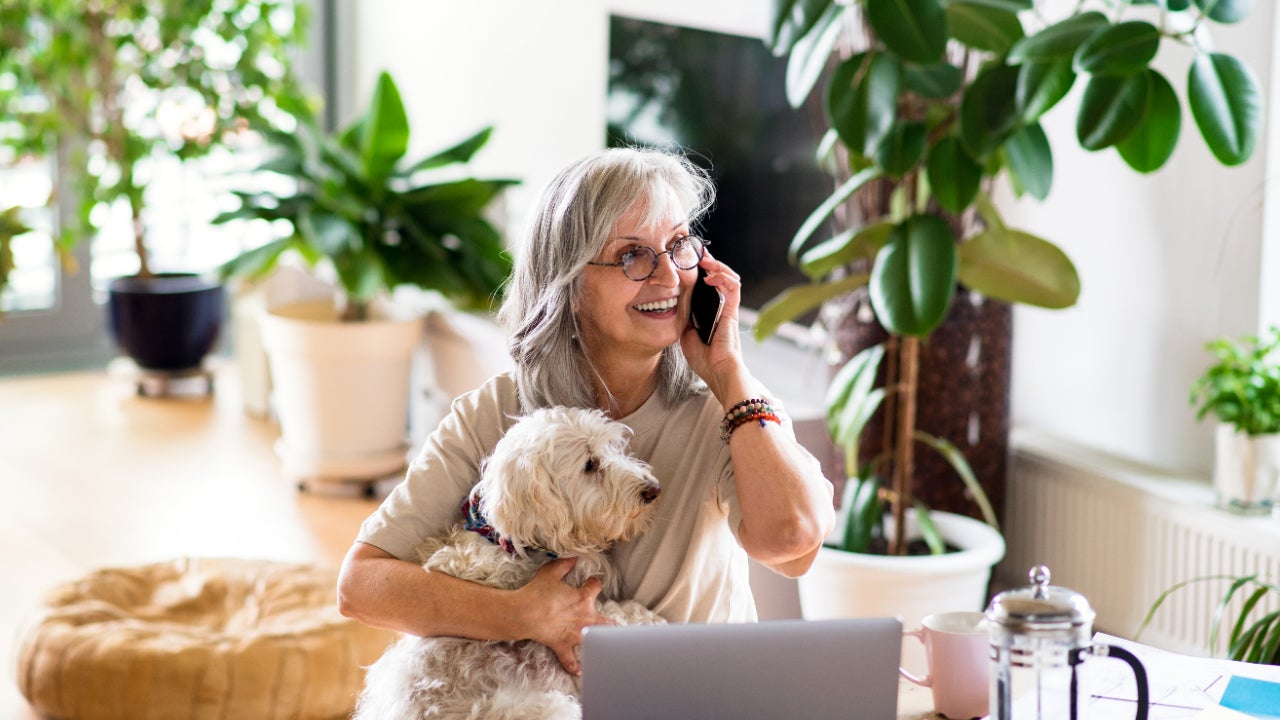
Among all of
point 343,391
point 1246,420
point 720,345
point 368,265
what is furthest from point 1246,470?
point 343,391

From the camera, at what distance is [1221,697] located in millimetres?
1397

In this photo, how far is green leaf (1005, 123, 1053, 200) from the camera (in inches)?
92.1

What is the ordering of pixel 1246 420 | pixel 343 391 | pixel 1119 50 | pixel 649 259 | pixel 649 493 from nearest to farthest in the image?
1. pixel 649 493
2. pixel 649 259
3. pixel 1119 50
4. pixel 1246 420
5. pixel 343 391

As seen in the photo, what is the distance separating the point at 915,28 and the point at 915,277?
0.43 meters

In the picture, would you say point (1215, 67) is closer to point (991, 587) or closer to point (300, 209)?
point (991, 587)

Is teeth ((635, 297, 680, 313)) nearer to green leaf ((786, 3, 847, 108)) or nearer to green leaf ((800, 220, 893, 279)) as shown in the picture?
green leaf ((786, 3, 847, 108))

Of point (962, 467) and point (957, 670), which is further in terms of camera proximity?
point (962, 467)

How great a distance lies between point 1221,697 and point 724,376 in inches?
25.2

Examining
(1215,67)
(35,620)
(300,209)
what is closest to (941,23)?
(1215,67)

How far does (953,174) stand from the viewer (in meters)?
2.38

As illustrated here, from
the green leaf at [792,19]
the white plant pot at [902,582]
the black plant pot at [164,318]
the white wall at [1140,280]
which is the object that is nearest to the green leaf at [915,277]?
the green leaf at [792,19]

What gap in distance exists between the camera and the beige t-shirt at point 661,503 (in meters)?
1.62

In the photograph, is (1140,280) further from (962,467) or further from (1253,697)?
(1253,697)

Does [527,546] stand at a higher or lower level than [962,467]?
higher
